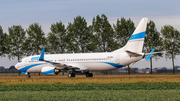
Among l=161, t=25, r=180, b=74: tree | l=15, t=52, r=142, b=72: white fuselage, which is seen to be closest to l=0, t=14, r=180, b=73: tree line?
l=161, t=25, r=180, b=74: tree

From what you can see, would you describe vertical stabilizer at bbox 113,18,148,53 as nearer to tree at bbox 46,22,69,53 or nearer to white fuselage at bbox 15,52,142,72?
white fuselage at bbox 15,52,142,72

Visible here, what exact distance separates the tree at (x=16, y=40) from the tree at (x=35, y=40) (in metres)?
1.40

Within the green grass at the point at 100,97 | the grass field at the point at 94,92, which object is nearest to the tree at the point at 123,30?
the grass field at the point at 94,92

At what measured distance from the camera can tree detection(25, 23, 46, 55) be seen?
69.8 metres

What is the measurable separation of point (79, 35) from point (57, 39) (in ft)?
17.5

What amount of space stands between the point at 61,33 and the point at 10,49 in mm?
12516

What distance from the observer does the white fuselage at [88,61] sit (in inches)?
1483

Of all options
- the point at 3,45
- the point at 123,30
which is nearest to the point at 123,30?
the point at 123,30

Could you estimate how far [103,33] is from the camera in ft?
227

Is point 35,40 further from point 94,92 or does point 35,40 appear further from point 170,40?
point 94,92

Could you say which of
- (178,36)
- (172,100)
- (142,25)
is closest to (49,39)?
(178,36)

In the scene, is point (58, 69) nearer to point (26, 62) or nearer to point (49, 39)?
point (26, 62)

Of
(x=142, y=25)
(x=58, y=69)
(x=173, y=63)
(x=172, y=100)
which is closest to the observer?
(x=172, y=100)

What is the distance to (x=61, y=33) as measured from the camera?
Answer: 71000 millimetres
